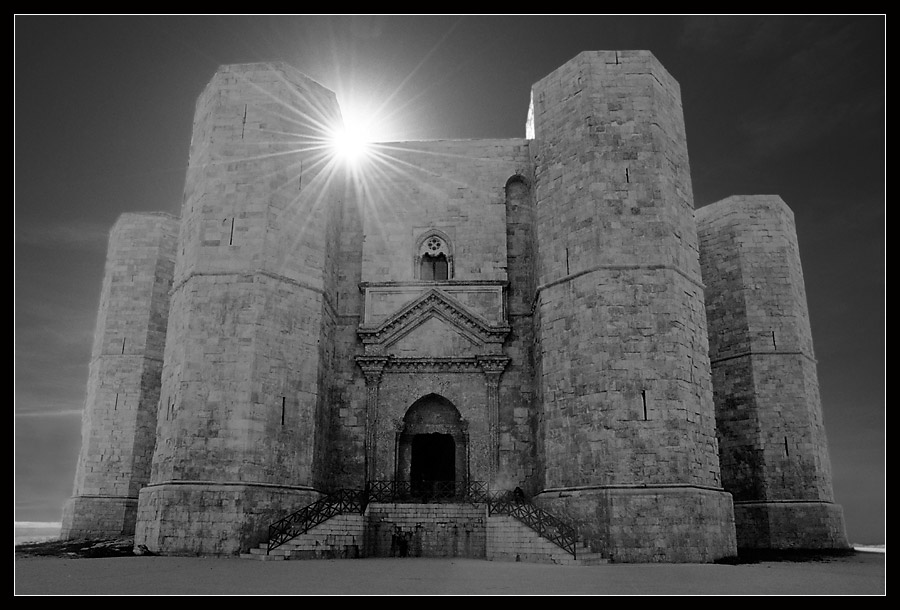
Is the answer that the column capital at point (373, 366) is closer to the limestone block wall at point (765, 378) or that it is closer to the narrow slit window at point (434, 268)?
the narrow slit window at point (434, 268)

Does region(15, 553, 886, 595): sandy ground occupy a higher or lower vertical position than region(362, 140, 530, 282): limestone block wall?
lower

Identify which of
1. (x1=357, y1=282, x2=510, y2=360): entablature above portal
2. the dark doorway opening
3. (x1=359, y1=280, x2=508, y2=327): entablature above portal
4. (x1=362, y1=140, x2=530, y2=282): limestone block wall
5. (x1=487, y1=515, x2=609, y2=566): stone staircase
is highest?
(x1=362, y1=140, x2=530, y2=282): limestone block wall

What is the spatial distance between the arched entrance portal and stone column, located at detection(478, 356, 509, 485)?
2.55ft

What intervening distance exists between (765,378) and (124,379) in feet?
68.1

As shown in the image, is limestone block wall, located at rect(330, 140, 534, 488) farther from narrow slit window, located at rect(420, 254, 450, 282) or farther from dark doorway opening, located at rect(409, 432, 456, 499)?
dark doorway opening, located at rect(409, 432, 456, 499)

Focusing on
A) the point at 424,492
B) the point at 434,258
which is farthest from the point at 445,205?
the point at 424,492

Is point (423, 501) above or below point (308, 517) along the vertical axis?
above

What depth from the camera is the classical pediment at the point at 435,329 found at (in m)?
21.4

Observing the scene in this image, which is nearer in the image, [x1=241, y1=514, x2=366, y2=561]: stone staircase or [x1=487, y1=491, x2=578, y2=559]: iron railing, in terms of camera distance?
[x1=487, y1=491, x2=578, y2=559]: iron railing

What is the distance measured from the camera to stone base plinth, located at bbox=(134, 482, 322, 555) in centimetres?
1659

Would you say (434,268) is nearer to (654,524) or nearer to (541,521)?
(541,521)

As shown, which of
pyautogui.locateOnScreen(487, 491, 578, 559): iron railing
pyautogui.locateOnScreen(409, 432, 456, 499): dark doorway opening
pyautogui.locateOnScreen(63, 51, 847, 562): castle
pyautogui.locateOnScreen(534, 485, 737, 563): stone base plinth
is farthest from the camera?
pyautogui.locateOnScreen(409, 432, 456, 499): dark doorway opening

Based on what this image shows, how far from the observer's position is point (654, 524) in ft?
53.4

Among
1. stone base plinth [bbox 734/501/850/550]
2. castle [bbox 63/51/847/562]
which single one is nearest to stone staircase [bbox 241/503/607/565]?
castle [bbox 63/51/847/562]
